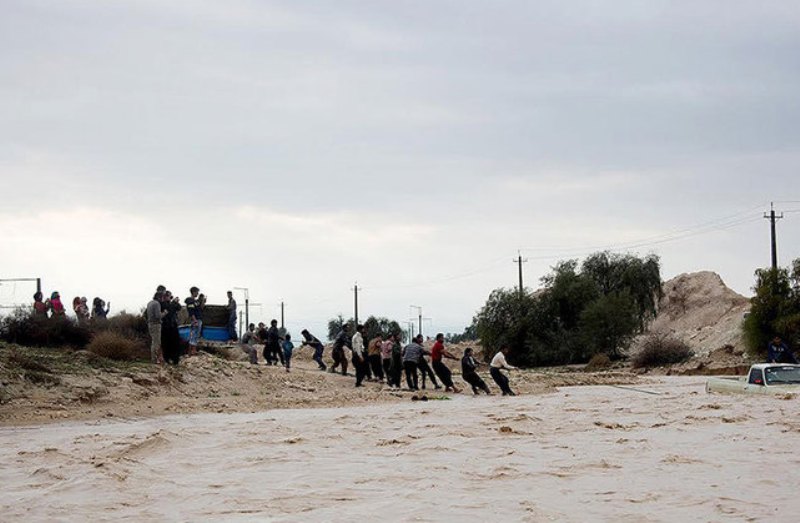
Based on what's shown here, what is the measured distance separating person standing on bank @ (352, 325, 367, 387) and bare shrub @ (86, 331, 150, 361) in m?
6.21

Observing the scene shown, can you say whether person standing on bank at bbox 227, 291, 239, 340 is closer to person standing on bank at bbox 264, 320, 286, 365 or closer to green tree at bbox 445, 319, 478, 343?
person standing on bank at bbox 264, 320, 286, 365

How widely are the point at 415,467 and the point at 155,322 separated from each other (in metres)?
13.6

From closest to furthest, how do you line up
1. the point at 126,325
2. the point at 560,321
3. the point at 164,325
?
the point at 164,325
the point at 126,325
the point at 560,321

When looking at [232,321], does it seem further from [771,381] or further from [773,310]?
[773,310]

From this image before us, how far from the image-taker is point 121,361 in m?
25.8

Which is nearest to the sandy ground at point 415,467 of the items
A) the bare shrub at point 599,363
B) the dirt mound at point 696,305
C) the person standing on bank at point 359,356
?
the person standing on bank at point 359,356

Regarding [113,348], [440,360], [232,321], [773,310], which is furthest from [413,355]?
[773,310]

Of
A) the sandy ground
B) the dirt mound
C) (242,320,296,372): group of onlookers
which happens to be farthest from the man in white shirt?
the dirt mound

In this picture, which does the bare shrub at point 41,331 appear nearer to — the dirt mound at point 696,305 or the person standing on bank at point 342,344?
the person standing on bank at point 342,344

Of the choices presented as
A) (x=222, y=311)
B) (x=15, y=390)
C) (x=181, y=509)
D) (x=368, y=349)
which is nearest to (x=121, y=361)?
(x=15, y=390)

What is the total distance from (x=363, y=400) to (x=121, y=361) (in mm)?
6539

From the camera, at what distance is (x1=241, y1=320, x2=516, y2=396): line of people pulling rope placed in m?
27.9

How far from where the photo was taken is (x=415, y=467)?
12.7 metres

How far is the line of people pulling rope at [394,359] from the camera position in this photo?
2794cm
